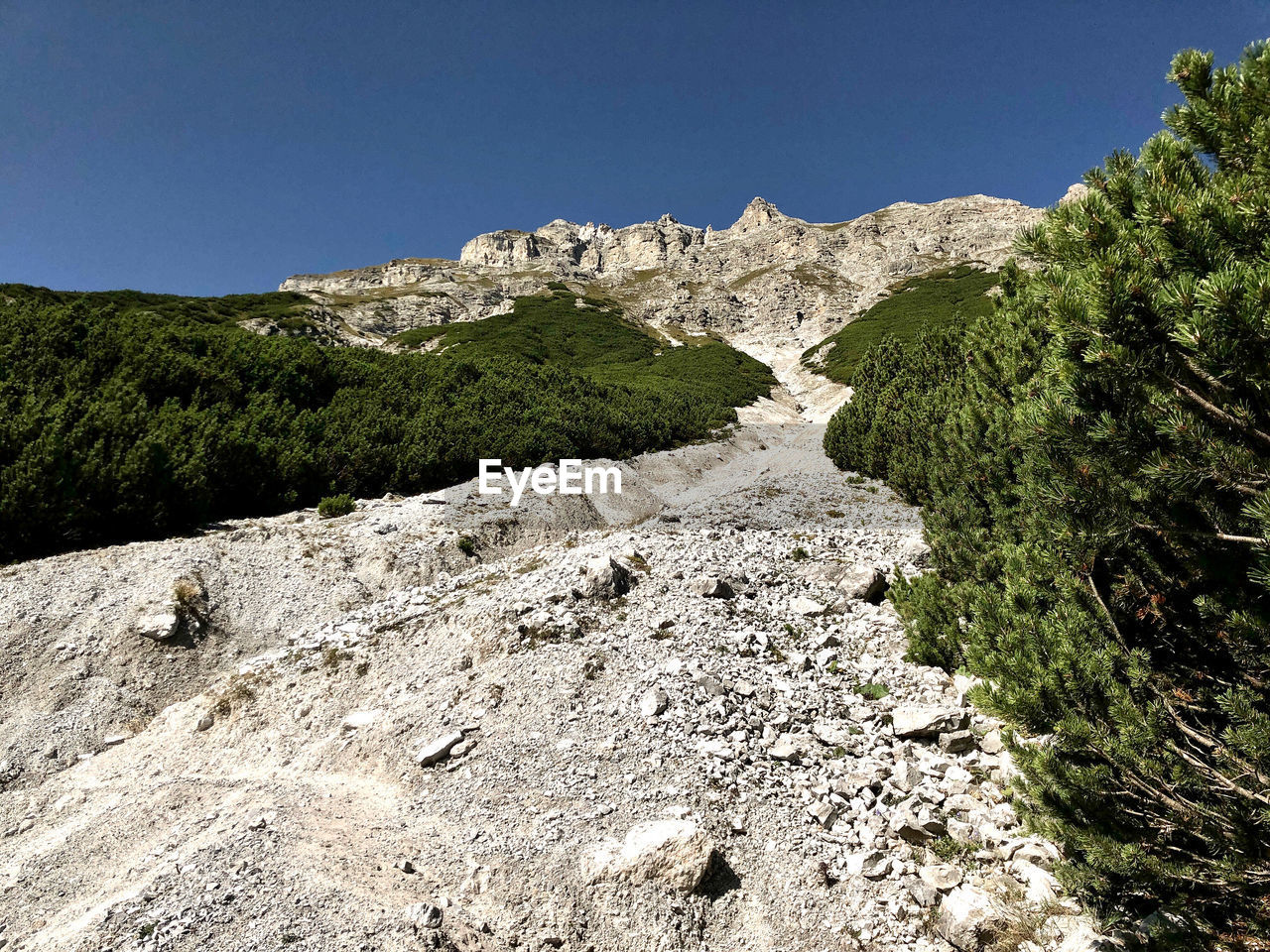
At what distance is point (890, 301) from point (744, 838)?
81.8 m

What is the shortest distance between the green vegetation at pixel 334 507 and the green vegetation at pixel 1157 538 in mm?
14370

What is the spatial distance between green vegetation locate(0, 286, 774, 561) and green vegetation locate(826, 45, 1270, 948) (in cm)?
1488

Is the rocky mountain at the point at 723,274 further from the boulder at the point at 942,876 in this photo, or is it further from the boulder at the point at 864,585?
the boulder at the point at 942,876

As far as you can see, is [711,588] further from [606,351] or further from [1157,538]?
[606,351]

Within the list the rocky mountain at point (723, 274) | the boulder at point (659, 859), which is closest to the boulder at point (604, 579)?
the boulder at point (659, 859)

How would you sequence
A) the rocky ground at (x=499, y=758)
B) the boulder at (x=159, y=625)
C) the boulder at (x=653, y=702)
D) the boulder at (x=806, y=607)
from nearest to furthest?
1. the rocky ground at (x=499, y=758)
2. the boulder at (x=653, y=702)
3. the boulder at (x=159, y=625)
4. the boulder at (x=806, y=607)

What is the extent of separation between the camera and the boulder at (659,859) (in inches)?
188

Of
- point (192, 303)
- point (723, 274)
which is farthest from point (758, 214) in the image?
point (192, 303)

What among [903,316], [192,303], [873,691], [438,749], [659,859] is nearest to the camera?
[659,859]

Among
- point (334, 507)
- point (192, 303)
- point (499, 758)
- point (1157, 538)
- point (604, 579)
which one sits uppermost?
point (192, 303)

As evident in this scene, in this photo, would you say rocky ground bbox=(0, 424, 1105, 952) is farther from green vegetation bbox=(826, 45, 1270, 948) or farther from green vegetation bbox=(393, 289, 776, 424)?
green vegetation bbox=(393, 289, 776, 424)

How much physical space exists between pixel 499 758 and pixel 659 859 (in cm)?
234

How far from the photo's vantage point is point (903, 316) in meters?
62.2

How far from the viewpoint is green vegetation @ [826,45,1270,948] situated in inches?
105
